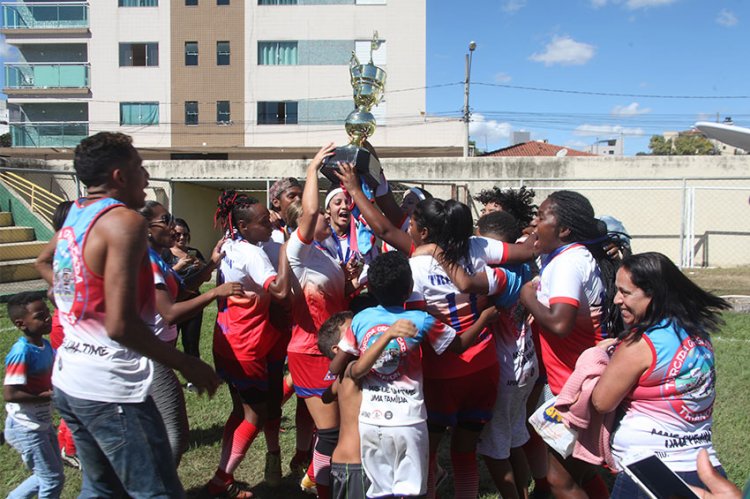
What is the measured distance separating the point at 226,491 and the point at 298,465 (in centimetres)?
59

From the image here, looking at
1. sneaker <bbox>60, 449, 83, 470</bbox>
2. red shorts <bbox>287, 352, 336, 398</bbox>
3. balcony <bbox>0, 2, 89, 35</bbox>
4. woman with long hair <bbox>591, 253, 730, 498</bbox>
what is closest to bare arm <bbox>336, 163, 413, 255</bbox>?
red shorts <bbox>287, 352, 336, 398</bbox>

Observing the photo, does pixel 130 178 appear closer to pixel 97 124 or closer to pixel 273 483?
pixel 273 483

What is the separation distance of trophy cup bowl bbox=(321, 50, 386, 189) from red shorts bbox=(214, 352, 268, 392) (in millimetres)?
1273

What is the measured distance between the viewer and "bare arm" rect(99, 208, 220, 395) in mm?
2209

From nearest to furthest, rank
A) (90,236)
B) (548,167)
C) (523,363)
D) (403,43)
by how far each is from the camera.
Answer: (90,236)
(523,363)
(548,167)
(403,43)

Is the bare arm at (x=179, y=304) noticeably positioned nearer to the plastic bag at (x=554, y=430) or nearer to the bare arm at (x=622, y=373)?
the plastic bag at (x=554, y=430)

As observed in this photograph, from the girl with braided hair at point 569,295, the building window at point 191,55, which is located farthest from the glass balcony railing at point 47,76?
the girl with braided hair at point 569,295

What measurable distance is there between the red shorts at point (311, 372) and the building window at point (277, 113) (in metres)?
33.2

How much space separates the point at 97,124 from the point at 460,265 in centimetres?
3821

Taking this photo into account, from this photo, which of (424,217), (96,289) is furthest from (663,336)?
(96,289)

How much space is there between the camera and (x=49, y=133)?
35.2 meters

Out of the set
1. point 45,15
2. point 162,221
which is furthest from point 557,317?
point 45,15

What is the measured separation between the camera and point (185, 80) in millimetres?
36469

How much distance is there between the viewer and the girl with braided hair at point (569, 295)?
3068 mm
